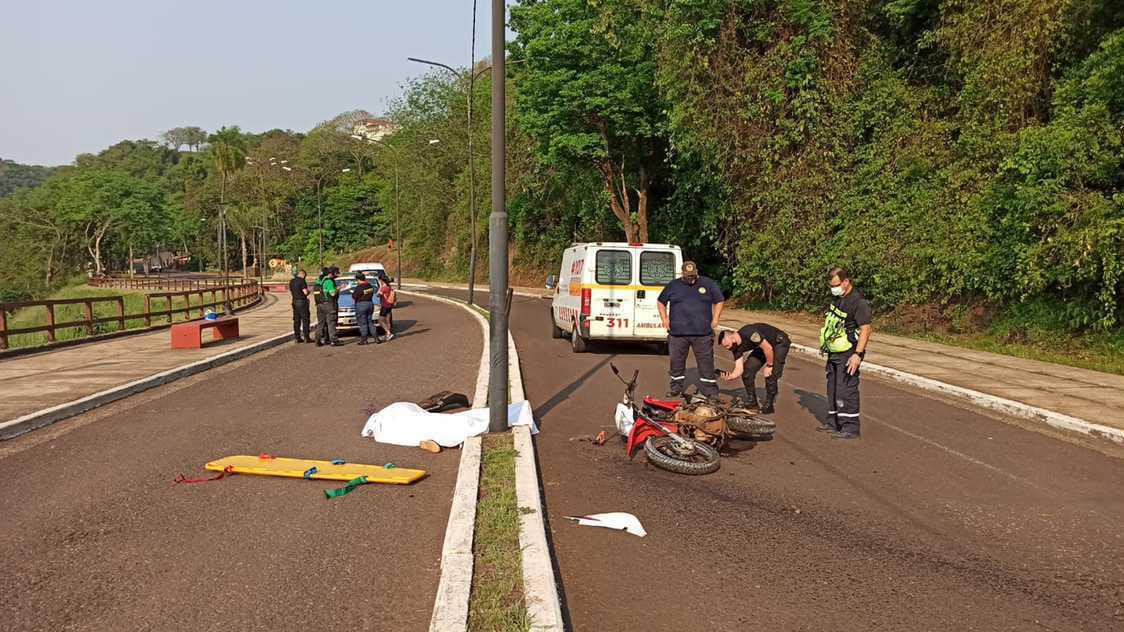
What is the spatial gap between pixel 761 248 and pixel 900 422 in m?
15.9

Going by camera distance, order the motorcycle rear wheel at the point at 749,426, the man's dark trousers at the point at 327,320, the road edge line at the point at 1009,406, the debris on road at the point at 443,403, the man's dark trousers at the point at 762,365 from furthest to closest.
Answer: the man's dark trousers at the point at 327,320 → the man's dark trousers at the point at 762,365 → the debris on road at the point at 443,403 → the road edge line at the point at 1009,406 → the motorcycle rear wheel at the point at 749,426

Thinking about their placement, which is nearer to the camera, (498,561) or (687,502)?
(498,561)

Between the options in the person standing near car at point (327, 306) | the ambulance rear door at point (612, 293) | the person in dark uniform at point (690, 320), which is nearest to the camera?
the person in dark uniform at point (690, 320)

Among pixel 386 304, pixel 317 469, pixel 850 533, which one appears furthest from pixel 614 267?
pixel 850 533

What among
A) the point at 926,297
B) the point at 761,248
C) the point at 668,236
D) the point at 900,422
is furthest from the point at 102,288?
the point at 900,422

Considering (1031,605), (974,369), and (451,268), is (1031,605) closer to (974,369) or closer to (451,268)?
(974,369)

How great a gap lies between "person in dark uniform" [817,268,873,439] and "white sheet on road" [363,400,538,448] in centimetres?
328

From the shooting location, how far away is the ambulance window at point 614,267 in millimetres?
14555

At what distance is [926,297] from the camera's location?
19.8 m

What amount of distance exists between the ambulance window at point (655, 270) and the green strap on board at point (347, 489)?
9.02 metres

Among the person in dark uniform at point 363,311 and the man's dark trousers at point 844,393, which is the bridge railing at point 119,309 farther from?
the man's dark trousers at point 844,393

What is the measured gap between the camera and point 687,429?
7363 millimetres

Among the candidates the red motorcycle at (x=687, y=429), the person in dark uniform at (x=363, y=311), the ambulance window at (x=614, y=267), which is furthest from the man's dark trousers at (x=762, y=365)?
the person in dark uniform at (x=363, y=311)

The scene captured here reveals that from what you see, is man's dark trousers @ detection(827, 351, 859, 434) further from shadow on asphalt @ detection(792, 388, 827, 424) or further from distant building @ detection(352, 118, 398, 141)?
distant building @ detection(352, 118, 398, 141)
